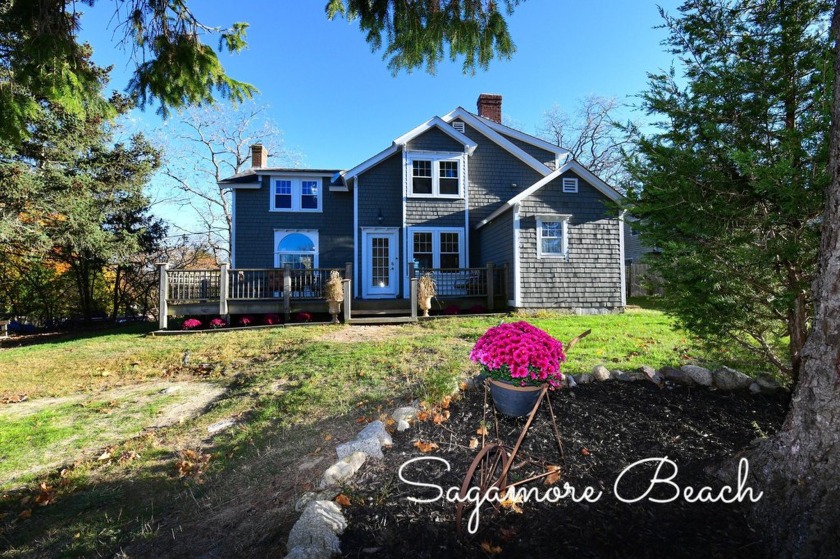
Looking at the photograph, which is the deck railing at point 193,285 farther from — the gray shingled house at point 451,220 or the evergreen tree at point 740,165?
the evergreen tree at point 740,165

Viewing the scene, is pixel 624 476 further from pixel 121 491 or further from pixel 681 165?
pixel 121 491

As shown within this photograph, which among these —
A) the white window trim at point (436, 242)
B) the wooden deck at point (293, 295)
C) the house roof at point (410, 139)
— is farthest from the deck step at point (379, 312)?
the house roof at point (410, 139)

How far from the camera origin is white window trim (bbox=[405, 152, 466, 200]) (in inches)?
529

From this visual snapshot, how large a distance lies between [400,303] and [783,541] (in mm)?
10212

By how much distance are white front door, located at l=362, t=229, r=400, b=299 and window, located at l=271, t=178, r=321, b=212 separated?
2.65 meters

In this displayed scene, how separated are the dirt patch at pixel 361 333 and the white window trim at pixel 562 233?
4.97m

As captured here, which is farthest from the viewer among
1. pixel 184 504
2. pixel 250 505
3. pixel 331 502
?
pixel 184 504

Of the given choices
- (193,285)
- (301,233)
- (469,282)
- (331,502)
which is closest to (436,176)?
(469,282)

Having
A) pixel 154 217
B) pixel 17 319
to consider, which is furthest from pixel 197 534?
pixel 17 319

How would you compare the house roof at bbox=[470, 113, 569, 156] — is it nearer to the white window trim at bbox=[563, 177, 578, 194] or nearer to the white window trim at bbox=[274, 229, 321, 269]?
the white window trim at bbox=[563, 177, 578, 194]

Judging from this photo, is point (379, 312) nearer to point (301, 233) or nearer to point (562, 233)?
point (301, 233)

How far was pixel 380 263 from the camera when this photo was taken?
45.5ft

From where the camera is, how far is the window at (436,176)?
13.5m

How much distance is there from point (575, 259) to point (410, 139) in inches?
258
